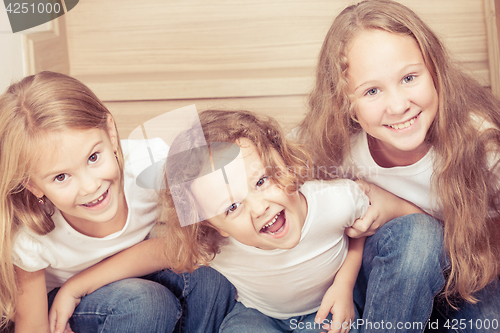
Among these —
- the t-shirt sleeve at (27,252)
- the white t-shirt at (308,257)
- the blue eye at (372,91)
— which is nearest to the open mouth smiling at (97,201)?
the t-shirt sleeve at (27,252)

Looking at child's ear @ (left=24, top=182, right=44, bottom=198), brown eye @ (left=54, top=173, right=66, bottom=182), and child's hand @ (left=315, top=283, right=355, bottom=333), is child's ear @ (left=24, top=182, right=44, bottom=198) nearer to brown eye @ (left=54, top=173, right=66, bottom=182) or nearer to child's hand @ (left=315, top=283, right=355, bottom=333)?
brown eye @ (left=54, top=173, right=66, bottom=182)

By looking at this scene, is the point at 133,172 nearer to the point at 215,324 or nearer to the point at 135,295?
the point at 135,295

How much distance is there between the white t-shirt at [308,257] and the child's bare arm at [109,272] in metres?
0.12

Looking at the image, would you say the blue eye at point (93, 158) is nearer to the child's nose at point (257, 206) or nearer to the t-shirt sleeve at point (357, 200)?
the child's nose at point (257, 206)

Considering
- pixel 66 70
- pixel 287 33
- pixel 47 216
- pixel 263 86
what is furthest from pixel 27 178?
pixel 287 33

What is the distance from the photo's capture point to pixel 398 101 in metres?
0.67

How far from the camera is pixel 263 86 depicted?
0.96 m

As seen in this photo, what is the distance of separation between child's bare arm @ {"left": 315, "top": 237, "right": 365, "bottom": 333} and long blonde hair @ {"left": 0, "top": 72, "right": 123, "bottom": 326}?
45cm

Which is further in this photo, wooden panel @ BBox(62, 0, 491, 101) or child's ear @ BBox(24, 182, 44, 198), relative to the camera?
wooden panel @ BBox(62, 0, 491, 101)

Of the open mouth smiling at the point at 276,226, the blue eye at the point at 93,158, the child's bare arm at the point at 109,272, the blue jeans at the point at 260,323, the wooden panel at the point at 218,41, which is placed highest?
the wooden panel at the point at 218,41

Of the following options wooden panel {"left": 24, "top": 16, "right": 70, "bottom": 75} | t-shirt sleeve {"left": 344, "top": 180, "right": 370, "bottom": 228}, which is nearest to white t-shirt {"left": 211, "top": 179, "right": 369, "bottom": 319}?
t-shirt sleeve {"left": 344, "top": 180, "right": 370, "bottom": 228}

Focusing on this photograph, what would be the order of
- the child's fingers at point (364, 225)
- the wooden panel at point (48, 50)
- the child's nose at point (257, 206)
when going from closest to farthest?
the child's nose at point (257, 206)
the child's fingers at point (364, 225)
the wooden panel at point (48, 50)

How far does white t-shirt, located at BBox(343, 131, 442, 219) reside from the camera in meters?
0.76

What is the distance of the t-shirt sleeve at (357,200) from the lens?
2.40 feet
